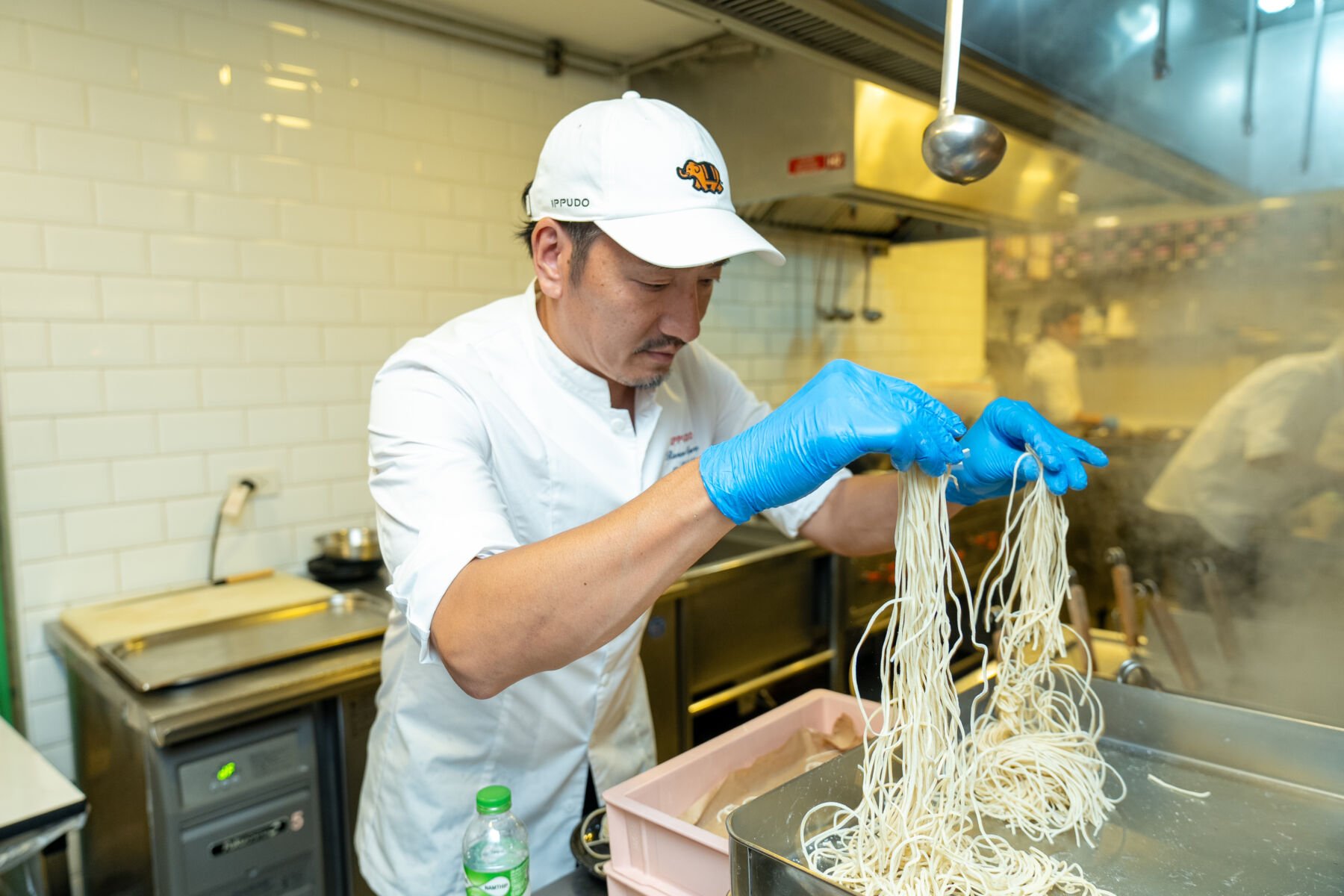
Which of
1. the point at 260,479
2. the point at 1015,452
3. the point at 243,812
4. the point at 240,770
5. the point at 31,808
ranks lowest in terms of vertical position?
the point at 243,812

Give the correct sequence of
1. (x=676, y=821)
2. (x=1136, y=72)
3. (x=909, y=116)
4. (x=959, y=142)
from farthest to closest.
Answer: (x=909, y=116) < (x=1136, y=72) < (x=959, y=142) < (x=676, y=821)

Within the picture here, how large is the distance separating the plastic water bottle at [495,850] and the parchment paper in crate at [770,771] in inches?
9.0

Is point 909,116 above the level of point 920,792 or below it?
above

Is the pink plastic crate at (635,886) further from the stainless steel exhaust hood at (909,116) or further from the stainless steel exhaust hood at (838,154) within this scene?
the stainless steel exhaust hood at (838,154)

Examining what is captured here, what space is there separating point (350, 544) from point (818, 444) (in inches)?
86.2

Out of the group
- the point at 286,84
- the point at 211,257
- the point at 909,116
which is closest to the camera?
the point at 211,257

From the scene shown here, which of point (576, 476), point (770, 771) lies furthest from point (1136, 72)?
point (770, 771)

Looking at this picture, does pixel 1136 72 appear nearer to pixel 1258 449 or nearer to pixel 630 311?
pixel 1258 449

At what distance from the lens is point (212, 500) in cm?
272

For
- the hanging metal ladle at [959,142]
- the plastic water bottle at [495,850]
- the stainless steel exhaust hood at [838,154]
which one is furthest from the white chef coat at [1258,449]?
the plastic water bottle at [495,850]

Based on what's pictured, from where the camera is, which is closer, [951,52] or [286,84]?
[951,52]

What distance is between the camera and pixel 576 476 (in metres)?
1.59

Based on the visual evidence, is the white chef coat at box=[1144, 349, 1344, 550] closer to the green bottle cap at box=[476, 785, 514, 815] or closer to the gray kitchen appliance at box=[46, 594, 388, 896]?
the green bottle cap at box=[476, 785, 514, 815]

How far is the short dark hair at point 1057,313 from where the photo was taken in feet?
9.53
